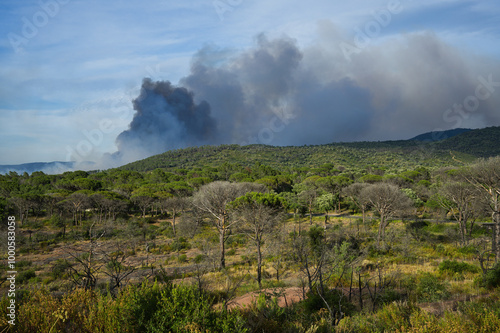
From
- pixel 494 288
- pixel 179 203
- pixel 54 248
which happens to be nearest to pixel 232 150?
pixel 179 203

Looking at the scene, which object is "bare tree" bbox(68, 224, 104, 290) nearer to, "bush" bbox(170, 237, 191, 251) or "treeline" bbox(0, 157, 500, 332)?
"treeline" bbox(0, 157, 500, 332)

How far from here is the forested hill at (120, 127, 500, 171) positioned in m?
112

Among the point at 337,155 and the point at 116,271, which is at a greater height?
the point at 337,155

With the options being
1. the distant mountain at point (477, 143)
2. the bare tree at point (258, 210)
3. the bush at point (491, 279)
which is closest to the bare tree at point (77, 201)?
the bare tree at point (258, 210)

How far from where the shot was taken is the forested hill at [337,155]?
11181cm

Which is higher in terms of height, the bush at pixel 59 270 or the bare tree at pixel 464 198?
the bare tree at pixel 464 198

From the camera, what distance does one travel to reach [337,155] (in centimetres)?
12394

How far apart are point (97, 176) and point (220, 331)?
74805mm

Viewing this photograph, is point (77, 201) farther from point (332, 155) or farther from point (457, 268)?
point (332, 155)

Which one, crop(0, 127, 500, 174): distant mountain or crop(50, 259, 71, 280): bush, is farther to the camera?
crop(0, 127, 500, 174): distant mountain

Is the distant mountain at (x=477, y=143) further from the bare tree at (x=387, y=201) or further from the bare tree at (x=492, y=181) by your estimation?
the bare tree at (x=492, y=181)

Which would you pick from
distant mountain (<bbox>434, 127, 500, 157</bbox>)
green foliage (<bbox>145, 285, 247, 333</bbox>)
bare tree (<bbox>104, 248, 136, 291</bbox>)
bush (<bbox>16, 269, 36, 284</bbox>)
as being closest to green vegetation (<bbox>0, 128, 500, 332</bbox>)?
green foliage (<bbox>145, 285, 247, 333</bbox>)

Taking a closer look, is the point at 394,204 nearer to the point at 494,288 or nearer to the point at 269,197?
the point at 269,197

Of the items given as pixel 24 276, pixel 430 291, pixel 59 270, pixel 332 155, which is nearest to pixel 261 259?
pixel 430 291
